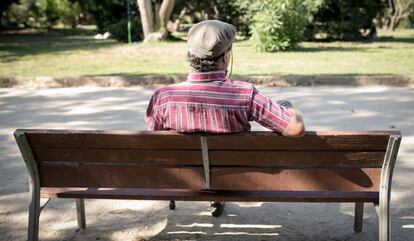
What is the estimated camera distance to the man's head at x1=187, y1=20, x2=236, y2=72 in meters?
2.73

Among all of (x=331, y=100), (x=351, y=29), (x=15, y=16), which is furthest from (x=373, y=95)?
(x=15, y=16)

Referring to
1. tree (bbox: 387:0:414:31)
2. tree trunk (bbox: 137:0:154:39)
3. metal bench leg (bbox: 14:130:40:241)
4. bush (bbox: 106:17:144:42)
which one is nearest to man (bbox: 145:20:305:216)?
metal bench leg (bbox: 14:130:40:241)

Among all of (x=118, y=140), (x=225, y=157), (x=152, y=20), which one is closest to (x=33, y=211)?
(x=118, y=140)

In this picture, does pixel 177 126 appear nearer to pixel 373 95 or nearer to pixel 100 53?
pixel 373 95

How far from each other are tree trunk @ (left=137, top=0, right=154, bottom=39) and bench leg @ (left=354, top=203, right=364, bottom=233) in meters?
17.0

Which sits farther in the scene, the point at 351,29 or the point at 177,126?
the point at 351,29

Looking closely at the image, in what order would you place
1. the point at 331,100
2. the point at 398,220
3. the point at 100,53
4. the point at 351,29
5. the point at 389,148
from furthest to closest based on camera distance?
the point at 351,29 < the point at 100,53 < the point at 331,100 < the point at 398,220 < the point at 389,148

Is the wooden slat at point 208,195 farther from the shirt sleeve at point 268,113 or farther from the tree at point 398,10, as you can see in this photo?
the tree at point 398,10

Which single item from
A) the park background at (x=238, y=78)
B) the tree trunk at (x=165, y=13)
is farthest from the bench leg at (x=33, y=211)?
the tree trunk at (x=165, y=13)

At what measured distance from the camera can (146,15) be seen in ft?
65.5

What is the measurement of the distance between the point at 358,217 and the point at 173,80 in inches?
262

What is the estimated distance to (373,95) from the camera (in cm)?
859

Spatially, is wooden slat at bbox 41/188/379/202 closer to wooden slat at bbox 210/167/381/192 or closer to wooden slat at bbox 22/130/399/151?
wooden slat at bbox 210/167/381/192

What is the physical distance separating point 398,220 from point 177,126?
181cm
